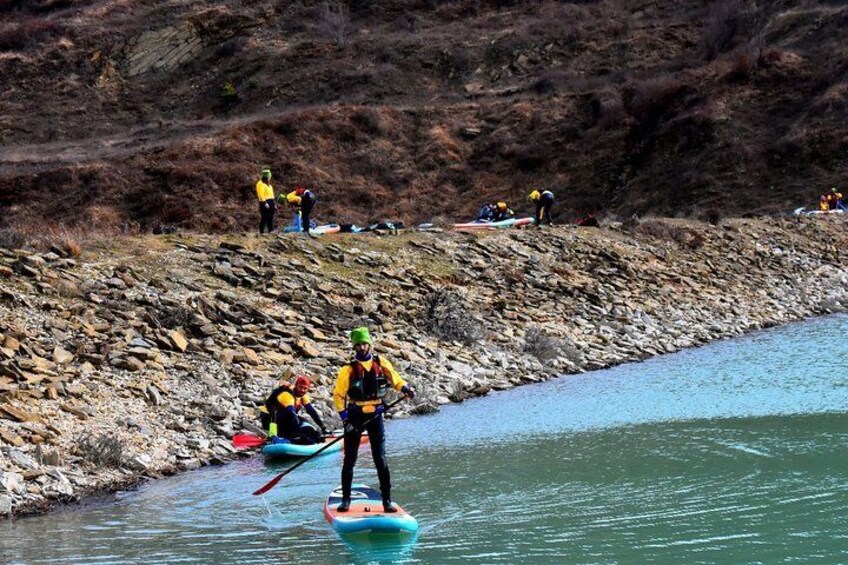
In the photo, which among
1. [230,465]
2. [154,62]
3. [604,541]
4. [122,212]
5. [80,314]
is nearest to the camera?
[604,541]

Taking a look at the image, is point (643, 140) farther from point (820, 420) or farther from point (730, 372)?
point (820, 420)

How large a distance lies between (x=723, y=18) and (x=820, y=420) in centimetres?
5415

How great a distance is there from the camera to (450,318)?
26406 mm

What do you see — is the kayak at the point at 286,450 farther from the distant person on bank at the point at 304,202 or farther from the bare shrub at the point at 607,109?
the bare shrub at the point at 607,109

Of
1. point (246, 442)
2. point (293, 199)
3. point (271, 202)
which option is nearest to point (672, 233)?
point (293, 199)

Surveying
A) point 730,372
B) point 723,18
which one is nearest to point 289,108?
point 723,18

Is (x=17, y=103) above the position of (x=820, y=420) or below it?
above

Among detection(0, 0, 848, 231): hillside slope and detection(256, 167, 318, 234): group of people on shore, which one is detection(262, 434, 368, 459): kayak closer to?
detection(256, 167, 318, 234): group of people on shore

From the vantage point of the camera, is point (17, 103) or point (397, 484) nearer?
point (397, 484)

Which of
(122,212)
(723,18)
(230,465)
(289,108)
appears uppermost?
(723,18)

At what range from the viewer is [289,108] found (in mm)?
69062

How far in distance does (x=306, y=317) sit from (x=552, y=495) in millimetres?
11873

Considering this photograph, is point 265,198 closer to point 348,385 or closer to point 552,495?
point 552,495

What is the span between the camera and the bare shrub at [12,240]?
2516 centimetres
